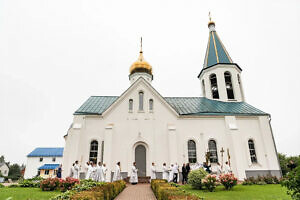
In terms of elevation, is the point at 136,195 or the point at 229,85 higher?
the point at 229,85

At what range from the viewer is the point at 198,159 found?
775 inches

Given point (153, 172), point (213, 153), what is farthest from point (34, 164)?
point (213, 153)

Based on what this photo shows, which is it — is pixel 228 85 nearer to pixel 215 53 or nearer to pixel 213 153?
pixel 215 53

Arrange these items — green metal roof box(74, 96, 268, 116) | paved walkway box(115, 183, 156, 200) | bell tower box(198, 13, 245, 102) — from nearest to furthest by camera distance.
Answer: paved walkway box(115, 183, 156, 200) → green metal roof box(74, 96, 268, 116) → bell tower box(198, 13, 245, 102)

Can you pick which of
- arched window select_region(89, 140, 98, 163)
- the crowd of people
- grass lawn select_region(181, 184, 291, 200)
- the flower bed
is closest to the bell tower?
the crowd of people

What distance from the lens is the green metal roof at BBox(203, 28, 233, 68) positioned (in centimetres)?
2638

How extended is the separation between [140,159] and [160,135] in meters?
3.12

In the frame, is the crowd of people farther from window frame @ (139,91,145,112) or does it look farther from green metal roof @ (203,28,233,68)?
green metal roof @ (203,28,233,68)

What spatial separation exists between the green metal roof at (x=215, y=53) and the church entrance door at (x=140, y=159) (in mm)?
15333

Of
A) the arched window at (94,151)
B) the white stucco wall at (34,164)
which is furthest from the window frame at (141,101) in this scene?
the white stucco wall at (34,164)

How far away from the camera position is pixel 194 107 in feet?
74.8

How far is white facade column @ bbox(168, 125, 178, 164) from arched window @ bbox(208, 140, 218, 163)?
4.18 metres

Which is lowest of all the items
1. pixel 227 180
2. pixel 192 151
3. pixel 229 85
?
pixel 227 180

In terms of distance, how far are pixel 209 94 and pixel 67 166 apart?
19.1 m
